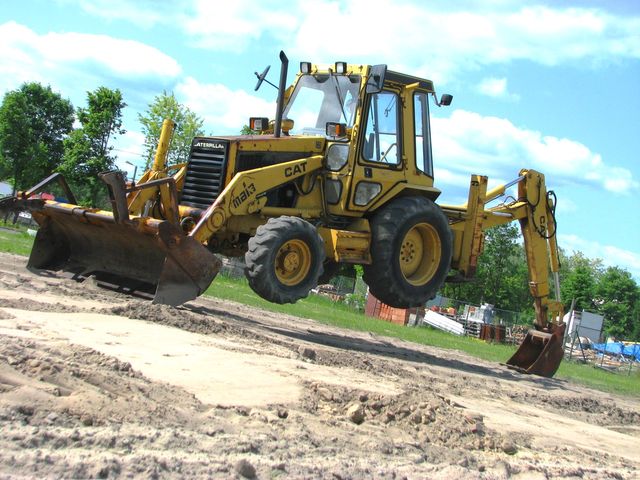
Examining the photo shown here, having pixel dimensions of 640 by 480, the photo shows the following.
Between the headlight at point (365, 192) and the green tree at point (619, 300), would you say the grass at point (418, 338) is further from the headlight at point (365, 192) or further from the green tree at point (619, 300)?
the green tree at point (619, 300)

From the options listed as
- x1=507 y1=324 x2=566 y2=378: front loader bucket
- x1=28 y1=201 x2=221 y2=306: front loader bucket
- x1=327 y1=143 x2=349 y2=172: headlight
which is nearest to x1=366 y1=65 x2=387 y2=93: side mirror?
x1=327 y1=143 x2=349 y2=172: headlight

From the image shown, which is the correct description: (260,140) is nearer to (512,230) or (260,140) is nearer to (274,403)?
(274,403)

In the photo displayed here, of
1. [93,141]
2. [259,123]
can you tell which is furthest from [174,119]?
[259,123]

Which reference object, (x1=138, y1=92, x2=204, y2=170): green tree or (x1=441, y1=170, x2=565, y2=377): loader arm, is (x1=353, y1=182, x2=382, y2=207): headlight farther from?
(x1=138, y1=92, x2=204, y2=170): green tree

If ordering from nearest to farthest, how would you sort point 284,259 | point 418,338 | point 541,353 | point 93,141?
1. point 284,259
2. point 541,353
3. point 418,338
4. point 93,141

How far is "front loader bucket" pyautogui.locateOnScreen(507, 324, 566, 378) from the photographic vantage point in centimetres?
1484

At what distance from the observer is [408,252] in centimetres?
1352

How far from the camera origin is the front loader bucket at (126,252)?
10.9 metres

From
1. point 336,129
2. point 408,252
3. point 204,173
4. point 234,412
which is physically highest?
point 336,129

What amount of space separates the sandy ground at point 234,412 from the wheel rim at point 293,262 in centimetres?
116

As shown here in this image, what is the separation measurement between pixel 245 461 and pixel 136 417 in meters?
0.90

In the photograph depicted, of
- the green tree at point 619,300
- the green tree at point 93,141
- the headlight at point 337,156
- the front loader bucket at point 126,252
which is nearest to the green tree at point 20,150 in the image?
the green tree at point 93,141

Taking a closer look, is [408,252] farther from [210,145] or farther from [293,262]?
[210,145]

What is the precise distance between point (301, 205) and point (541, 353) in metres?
5.22
